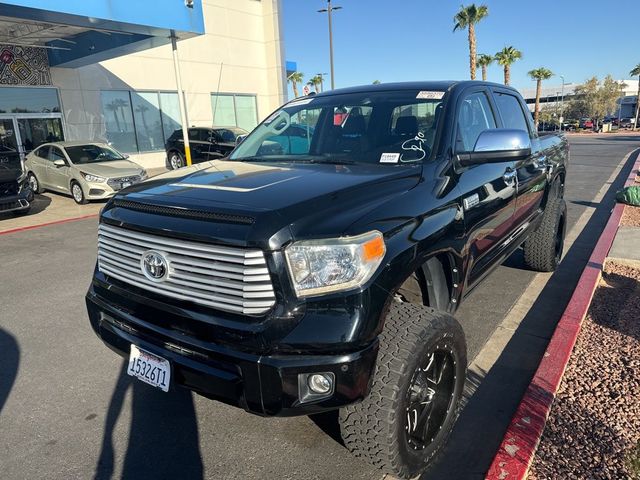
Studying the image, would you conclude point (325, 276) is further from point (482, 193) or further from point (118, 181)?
point (118, 181)

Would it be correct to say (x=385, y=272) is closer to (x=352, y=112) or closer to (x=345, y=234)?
(x=345, y=234)

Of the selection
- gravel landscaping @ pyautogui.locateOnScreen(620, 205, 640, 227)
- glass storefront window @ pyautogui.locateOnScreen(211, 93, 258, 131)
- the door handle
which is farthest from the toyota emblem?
glass storefront window @ pyautogui.locateOnScreen(211, 93, 258, 131)

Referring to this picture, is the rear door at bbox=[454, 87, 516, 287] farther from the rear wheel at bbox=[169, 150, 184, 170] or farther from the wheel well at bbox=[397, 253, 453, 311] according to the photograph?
the rear wheel at bbox=[169, 150, 184, 170]

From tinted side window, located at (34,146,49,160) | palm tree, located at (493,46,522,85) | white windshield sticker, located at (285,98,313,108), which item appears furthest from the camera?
palm tree, located at (493,46,522,85)

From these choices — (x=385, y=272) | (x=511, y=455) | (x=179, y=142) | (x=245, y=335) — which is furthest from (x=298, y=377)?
(x=179, y=142)

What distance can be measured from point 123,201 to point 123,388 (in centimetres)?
149

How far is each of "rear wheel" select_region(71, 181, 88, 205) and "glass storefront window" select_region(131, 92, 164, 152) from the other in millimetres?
8673

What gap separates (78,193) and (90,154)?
4.03 ft

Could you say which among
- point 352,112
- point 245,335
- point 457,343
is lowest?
point 457,343

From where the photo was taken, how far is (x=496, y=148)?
293cm

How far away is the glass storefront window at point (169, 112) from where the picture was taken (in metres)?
20.7

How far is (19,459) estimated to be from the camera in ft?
8.61

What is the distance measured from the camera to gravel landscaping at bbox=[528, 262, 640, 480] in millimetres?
2336

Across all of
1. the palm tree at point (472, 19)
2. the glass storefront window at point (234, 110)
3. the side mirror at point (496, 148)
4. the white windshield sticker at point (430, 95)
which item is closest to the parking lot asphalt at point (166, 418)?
the side mirror at point (496, 148)
